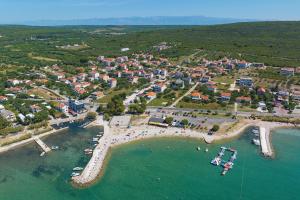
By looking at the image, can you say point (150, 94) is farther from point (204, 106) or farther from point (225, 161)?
point (225, 161)

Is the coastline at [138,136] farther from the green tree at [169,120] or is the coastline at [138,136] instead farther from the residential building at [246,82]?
the residential building at [246,82]

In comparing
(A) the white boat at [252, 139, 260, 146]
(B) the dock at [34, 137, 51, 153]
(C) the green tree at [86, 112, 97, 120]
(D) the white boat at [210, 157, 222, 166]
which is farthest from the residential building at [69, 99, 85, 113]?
(A) the white boat at [252, 139, 260, 146]

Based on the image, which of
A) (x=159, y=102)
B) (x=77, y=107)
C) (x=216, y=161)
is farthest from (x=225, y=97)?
(x=77, y=107)

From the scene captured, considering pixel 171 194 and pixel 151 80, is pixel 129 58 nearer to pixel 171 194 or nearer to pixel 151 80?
pixel 151 80

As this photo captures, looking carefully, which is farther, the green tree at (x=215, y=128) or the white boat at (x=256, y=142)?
the green tree at (x=215, y=128)

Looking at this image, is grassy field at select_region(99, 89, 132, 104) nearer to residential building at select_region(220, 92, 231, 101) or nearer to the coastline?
the coastline

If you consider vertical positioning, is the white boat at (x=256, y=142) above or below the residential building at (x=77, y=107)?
below

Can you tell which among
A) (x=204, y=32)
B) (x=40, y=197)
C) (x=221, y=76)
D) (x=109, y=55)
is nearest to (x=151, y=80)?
(x=221, y=76)

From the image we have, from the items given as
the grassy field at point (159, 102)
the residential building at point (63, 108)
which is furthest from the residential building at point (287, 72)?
the residential building at point (63, 108)

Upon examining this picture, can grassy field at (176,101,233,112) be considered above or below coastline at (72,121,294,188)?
above
